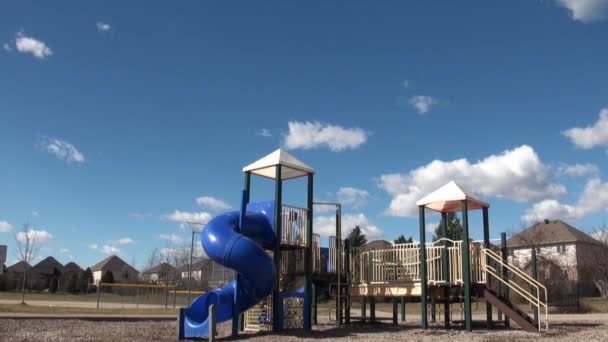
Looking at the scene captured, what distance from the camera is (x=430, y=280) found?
56.1 feet

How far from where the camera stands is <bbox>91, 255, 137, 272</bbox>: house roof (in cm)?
10056

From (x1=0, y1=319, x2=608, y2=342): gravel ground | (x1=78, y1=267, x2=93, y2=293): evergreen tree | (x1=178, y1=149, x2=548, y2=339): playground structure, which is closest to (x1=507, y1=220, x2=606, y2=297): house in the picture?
(x1=178, y1=149, x2=548, y2=339): playground structure

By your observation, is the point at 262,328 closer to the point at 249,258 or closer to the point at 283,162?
the point at 249,258

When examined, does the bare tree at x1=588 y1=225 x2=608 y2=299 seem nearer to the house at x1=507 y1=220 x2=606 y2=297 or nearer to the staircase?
the house at x1=507 y1=220 x2=606 y2=297

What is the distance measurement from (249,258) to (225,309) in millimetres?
1605

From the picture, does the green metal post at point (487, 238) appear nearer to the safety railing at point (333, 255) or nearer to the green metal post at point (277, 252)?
the safety railing at point (333, 255)

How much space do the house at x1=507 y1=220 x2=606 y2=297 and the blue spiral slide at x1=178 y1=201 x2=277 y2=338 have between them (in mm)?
39488

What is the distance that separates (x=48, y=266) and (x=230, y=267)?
317 feet

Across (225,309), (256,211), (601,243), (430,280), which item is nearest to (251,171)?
(256,211)

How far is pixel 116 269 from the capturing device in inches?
3962

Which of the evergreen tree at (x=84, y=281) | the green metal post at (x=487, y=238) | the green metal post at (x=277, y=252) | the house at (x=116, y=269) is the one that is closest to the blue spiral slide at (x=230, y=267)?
the green metal post at (x=277, y=252)

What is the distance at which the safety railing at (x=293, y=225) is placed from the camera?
53.3 feet

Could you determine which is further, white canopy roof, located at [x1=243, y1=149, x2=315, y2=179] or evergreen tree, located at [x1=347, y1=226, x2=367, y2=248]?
evergreen tree, located at [x1=347, y1=226, x2=367, y2=248]

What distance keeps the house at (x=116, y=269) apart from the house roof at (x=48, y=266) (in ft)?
19.4
